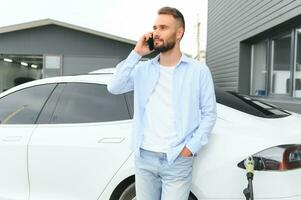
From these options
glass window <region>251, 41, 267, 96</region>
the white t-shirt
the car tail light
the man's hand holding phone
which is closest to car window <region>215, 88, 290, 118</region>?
the car tail light

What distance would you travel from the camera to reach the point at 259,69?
13.5 m

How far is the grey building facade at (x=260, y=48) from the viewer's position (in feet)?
33.1

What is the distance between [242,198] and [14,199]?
2074 millimetres

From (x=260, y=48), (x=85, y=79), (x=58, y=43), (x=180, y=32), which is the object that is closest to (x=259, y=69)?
(x=260, y=48)

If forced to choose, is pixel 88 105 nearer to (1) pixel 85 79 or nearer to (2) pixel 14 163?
(1) pixel 85 79

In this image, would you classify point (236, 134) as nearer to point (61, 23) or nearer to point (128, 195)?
point (128, 195)

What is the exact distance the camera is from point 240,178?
3.36 metres

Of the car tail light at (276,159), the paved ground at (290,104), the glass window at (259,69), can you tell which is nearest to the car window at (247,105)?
the car tail light at (276,159)

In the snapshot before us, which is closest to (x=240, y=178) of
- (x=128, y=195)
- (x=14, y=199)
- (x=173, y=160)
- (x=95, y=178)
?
(x=173, y=160)

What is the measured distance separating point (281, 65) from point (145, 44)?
874 centimetres

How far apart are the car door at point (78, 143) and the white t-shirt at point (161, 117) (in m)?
0.76

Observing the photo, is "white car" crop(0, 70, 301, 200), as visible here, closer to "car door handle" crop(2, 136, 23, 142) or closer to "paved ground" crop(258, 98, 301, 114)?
"car door handle" crop(2, 136, 23, 142)

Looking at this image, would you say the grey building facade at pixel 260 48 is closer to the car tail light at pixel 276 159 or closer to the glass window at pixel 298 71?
the glass window at pixel 298 71

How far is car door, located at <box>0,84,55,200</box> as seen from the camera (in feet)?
14.3
